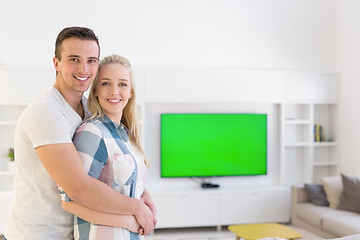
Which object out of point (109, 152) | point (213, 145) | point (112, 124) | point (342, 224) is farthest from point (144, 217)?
point (213, 145)

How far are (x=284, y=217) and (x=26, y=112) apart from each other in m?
4.38

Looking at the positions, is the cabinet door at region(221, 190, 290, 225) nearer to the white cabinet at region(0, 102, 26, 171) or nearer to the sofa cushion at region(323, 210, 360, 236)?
the sofa cushion at region(323, 210, 360, 236)

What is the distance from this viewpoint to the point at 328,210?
4.50 metres

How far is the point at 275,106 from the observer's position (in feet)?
18.4

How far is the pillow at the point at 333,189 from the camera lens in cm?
457

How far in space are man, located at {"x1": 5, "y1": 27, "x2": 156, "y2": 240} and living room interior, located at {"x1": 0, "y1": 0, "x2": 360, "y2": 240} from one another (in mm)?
3340

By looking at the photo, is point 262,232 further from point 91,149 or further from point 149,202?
point 91,149

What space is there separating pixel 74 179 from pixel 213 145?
157 inches

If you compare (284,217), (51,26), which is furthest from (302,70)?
(51,26)

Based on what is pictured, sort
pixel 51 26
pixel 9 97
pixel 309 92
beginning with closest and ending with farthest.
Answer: pixel 9 97 < pixel 51 26 < pixel 309 92

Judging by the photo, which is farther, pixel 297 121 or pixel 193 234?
pixel 297 121

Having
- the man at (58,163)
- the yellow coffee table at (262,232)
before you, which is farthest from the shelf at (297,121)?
the man at (58,163)

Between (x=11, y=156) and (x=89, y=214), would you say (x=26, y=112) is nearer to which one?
(x=89, y=214)

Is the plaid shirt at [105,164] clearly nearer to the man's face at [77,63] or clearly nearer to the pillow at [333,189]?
the man's face at [77,63]
